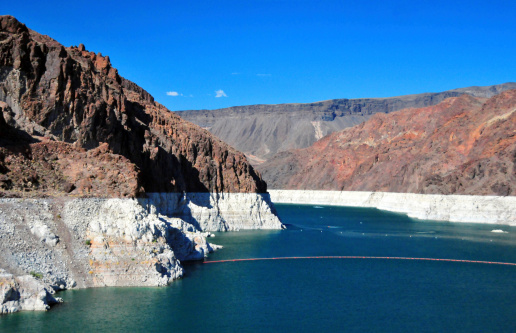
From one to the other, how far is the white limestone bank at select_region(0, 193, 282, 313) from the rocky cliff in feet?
0.23

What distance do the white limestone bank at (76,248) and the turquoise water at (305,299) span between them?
958mm

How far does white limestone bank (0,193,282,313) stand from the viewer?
3299 centimetres

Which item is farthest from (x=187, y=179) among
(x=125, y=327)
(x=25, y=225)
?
(x=125, y=327)

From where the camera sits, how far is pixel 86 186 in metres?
41.2

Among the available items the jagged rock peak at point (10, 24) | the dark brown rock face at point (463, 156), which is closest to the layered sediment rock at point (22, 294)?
the jagged rock peak at point (10, 24)

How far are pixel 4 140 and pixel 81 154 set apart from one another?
5633 mm

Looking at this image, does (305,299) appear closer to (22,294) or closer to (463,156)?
(22,294)

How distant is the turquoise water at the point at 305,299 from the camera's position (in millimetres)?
32875

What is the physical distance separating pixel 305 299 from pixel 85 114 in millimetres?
32132

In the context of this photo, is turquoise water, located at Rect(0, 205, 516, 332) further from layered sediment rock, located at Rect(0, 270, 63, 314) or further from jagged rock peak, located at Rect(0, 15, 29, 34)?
jagged rock peak, located at Rect(0, 15, 29, 34)

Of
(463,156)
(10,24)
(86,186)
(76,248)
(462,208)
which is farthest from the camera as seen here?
(463,156)

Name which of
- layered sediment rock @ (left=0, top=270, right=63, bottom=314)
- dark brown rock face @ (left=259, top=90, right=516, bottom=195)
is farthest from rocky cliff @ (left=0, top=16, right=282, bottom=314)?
dark brown rock face @ (left=259, top=90, right=516, bottom=195)

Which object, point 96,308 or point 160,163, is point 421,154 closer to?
point 160,163

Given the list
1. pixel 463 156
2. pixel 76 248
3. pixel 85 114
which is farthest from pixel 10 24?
pixel 463 156
